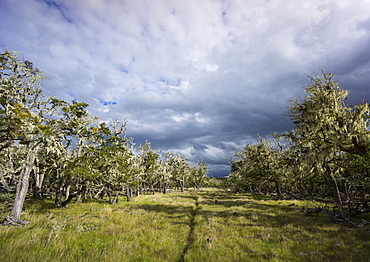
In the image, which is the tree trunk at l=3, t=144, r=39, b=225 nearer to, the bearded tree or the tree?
the tree

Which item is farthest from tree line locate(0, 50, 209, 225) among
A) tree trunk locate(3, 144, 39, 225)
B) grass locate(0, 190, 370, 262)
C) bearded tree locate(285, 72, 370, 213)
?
bearded tree locate(285, 72, 370, 213)

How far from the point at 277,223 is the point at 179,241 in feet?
29.9

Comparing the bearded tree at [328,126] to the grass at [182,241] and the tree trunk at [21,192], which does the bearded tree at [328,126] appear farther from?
the tree trunk at [21,192]

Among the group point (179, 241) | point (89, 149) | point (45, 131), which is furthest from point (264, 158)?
point (45, 131)

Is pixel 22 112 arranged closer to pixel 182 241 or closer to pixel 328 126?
pixel 182 241

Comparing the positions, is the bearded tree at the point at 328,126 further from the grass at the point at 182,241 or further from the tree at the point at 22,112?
the tree at the point at 22,112

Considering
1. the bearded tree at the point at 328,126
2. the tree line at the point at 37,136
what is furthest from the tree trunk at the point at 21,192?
the bearded tree at the point at 328,126

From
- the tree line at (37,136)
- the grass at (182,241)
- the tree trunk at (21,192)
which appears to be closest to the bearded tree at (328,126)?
the grass at (182,241)

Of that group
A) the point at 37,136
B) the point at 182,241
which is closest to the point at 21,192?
the point at 37,136

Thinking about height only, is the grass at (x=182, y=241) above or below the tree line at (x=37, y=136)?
below

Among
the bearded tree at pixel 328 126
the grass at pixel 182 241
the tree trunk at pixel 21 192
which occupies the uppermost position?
the bearded tree at pixel 328 126

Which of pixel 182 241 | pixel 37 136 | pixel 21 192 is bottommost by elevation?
pixel 182 241

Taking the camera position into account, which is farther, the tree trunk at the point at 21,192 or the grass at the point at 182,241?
the tree trunk at the point at 21,192

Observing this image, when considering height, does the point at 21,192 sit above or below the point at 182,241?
above
